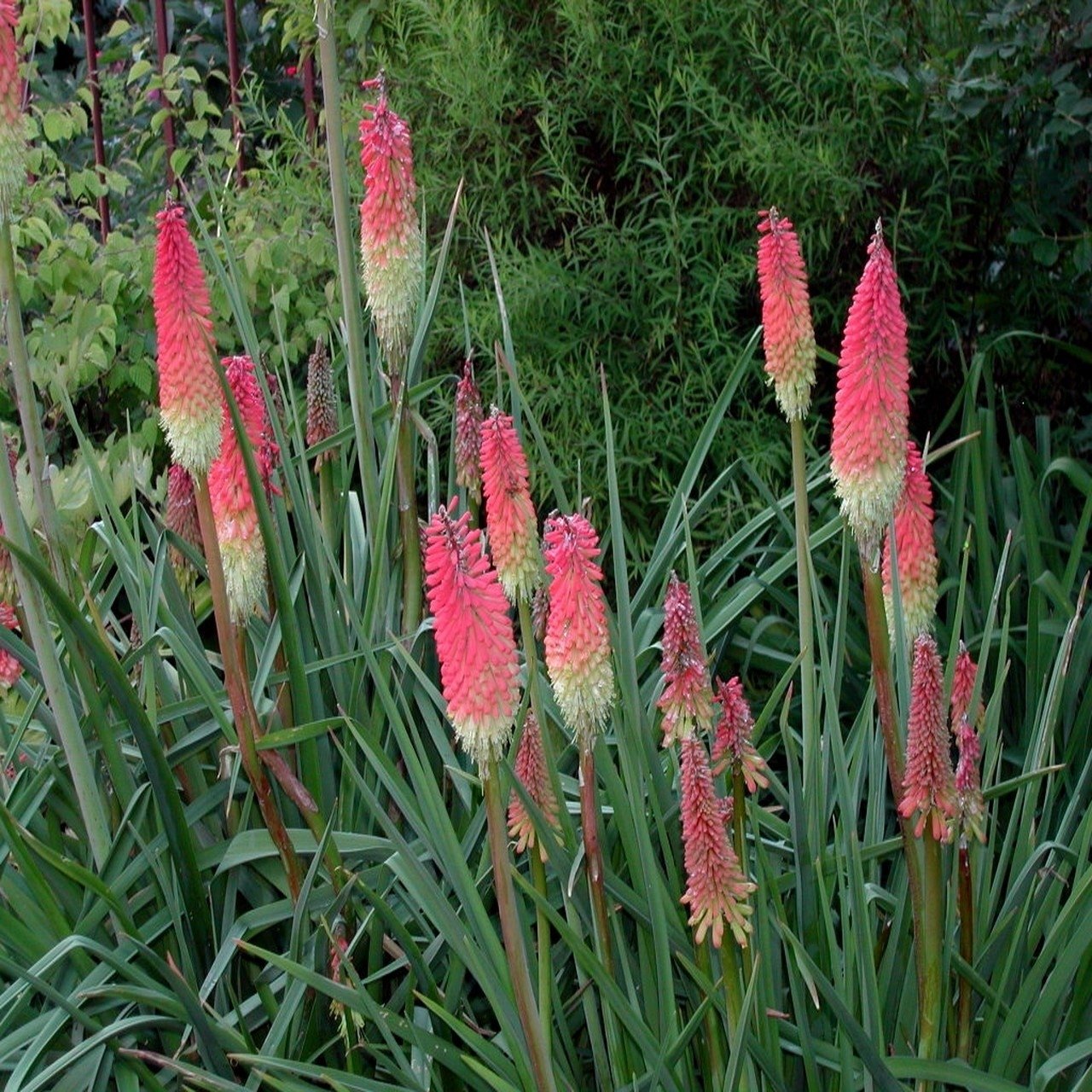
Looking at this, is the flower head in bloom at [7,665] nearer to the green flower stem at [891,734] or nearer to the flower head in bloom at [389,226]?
the flower head in bloom at [389,226]

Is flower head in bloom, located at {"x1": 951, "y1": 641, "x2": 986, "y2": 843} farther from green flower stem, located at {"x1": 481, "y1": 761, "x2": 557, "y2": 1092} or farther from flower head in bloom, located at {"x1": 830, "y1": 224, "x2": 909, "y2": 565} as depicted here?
green flower stem, located at {"x1": 481, "y1": 761, "x2": 557, "y2": 1092}

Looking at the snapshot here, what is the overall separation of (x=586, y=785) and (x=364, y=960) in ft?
2.39

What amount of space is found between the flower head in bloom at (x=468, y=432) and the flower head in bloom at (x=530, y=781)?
64 centimetres

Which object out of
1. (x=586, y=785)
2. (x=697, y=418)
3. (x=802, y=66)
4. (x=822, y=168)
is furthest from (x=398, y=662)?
(x=802, y=66)

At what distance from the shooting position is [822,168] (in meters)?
3.51

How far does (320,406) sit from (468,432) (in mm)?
577

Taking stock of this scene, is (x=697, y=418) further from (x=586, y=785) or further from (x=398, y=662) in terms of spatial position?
(x=586, y=785)

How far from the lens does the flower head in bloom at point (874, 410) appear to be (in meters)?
1.94

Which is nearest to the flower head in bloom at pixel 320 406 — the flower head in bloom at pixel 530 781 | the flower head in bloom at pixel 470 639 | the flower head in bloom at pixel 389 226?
the flower head in bloom at pixel 389 226

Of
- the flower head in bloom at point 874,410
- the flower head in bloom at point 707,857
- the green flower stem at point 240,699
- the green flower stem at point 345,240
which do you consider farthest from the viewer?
the green flower stem at point 345,240

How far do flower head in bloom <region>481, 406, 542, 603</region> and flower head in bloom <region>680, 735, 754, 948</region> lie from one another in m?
0.38

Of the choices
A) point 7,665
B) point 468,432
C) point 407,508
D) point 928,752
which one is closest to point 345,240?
point 468,432

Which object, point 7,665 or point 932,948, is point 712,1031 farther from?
point 7,665

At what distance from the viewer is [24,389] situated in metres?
2.18
